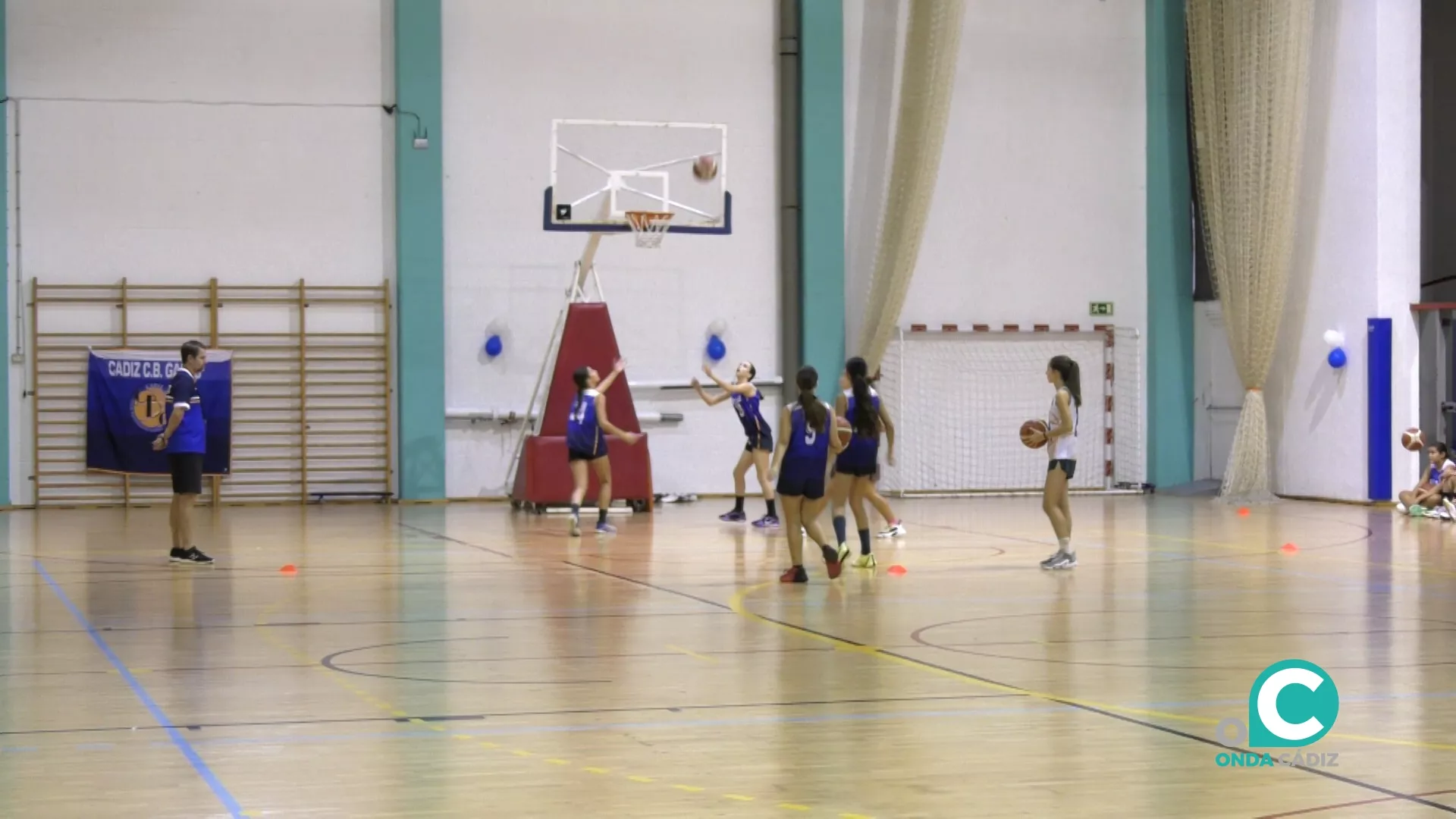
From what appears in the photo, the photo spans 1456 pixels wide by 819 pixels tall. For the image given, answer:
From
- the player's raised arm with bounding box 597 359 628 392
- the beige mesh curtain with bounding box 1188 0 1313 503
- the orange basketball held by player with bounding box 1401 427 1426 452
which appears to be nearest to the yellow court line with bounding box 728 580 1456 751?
the player's raised arm with bounding box 597 359 628 392

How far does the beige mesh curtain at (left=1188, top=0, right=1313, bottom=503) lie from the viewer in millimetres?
20906

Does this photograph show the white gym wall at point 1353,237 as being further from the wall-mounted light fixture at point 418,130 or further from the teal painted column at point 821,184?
the wall-mounted light fixture at point 418,130

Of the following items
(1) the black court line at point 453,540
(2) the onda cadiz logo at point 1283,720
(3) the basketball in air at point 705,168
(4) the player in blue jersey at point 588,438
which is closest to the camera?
(2) the onda cadiz logo at point 1283,720

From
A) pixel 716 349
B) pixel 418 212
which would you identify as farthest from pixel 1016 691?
pixel 418 212

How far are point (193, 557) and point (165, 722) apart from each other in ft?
24.2

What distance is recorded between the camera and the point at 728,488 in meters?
23.2

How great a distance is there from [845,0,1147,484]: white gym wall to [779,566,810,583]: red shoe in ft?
39.6

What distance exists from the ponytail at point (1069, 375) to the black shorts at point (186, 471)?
672cm

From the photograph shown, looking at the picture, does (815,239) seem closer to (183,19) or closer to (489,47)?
(489,47)

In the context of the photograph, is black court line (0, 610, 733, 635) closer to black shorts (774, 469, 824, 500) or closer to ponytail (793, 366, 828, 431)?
black shorts (774, 469, 824, 500)

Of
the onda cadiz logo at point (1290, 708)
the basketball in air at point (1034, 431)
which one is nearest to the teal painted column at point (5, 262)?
the basketball in air at point (1034, 431)

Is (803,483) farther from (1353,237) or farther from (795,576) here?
(1353,237)

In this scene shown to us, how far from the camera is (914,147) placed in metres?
21.8

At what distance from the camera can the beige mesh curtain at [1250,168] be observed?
2091 cm
